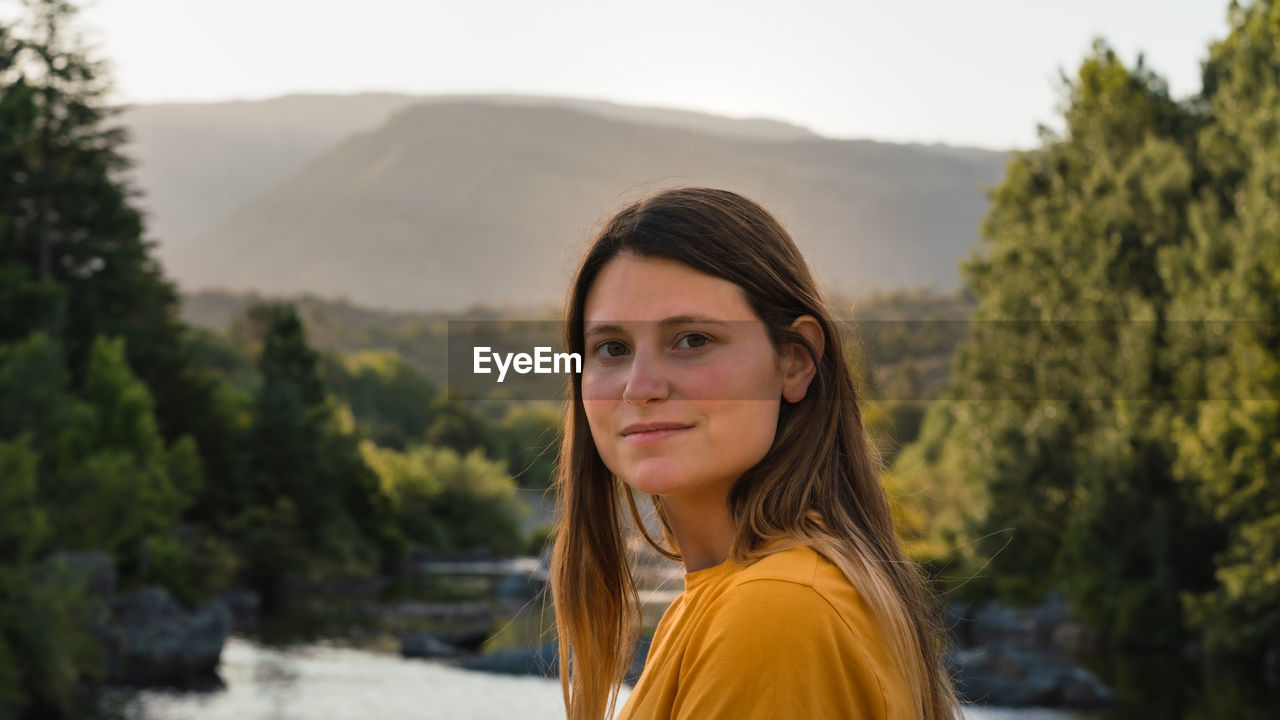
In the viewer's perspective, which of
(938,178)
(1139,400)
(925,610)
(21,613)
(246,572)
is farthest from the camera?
(938,178)

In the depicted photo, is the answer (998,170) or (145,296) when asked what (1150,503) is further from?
(998,170)

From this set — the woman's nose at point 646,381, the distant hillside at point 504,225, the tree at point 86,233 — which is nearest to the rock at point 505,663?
the tree at point 86,233

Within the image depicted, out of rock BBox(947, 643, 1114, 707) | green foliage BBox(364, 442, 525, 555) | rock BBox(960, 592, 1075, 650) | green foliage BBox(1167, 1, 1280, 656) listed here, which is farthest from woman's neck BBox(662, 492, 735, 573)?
green foliage BBox(364, 442, 525, 555)

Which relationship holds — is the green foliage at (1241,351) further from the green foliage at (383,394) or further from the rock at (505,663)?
the green foliage at (383,394)

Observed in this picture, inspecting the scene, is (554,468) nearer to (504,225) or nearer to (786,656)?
(786,656)

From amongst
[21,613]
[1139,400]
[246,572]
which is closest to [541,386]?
[21,613]

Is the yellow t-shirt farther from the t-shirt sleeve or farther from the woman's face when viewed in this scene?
the woman's face

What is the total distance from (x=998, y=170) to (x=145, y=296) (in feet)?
486

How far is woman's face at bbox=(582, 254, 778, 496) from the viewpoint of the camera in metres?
1.70

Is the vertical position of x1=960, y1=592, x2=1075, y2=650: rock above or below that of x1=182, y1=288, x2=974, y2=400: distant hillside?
below

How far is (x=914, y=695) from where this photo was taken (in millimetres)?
1516

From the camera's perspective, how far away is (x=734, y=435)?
172 centimetres

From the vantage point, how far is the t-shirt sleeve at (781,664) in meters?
1.35

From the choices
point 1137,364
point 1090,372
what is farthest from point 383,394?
point 1137,364
